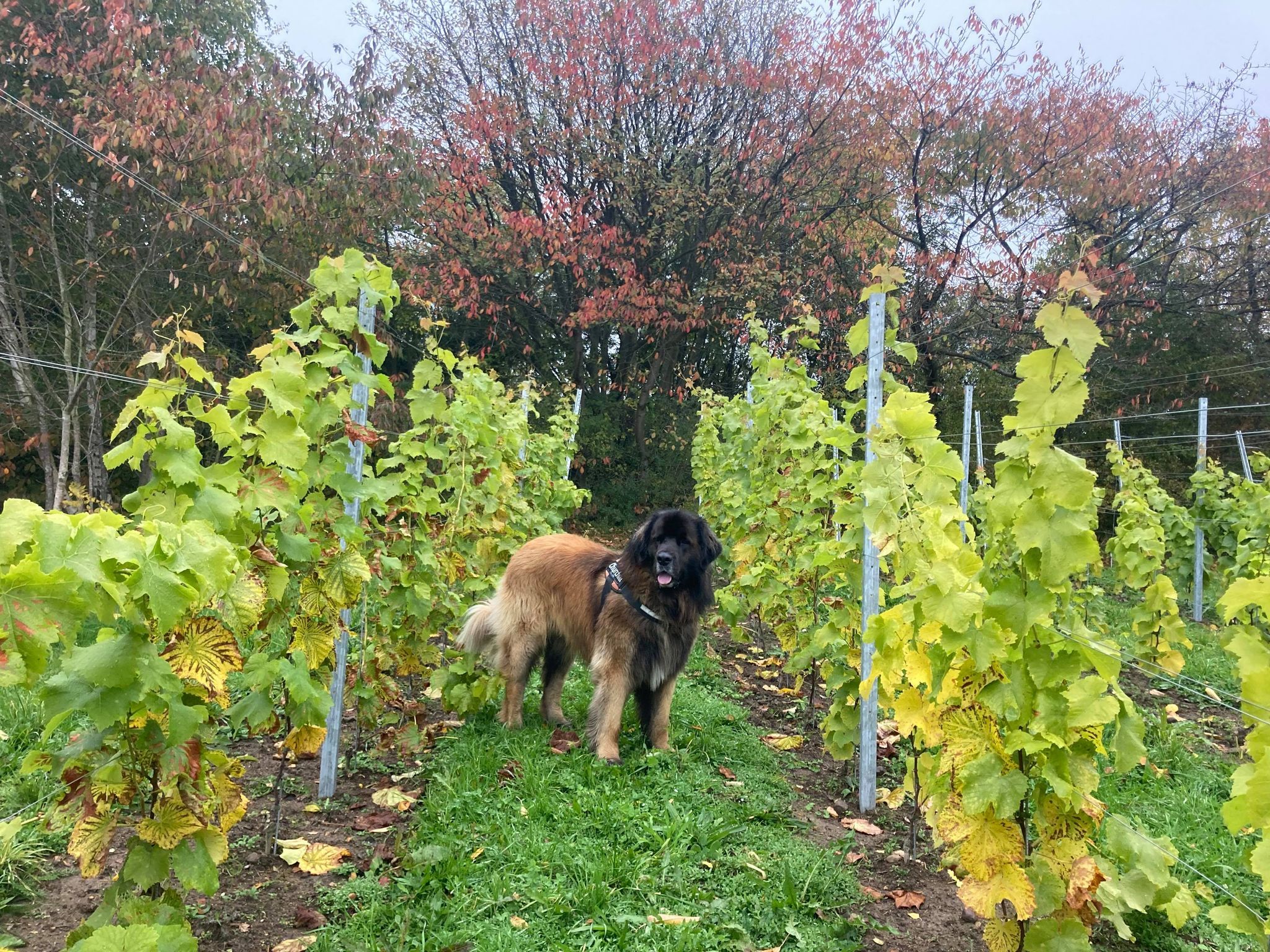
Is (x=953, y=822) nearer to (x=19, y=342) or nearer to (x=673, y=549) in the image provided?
(x=673, y=549)

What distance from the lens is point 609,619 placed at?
434 centimetres

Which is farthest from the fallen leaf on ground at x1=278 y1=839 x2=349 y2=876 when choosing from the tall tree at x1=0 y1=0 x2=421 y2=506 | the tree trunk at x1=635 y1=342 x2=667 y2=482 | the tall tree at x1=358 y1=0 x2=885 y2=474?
the tree trunk at x1=635 y1=342 x2=667 y2=482

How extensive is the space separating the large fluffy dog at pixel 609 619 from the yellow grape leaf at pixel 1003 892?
2.31 metres

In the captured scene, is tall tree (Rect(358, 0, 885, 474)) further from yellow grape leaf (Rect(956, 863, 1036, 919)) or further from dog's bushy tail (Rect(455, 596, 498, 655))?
yellow grape leaf (Rect(956, 863, 1036, 919))

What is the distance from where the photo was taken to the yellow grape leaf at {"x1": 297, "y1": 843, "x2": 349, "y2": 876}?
2971 mm

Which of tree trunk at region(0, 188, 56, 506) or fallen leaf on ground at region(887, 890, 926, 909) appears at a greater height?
tree trunk at region(0, 188, 56, 506)

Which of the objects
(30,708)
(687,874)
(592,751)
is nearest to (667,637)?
(592,751)

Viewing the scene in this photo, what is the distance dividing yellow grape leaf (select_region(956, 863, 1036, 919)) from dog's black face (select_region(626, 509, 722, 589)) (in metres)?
2.31

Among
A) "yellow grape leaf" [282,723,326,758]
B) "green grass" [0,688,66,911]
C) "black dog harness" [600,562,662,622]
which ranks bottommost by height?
"green grass" [0,688,66,911]

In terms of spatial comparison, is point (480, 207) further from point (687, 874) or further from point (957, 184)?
point (687, 874)

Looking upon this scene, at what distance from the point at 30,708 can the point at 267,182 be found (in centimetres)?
611

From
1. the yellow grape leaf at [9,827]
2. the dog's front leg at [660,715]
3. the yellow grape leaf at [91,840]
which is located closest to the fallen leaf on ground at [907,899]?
the dog's front leg at [660,715]

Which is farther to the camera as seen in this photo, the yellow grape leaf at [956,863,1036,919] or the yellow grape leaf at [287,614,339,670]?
the yellow grape leaf at [287,614,339,670]

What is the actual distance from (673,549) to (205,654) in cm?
256
